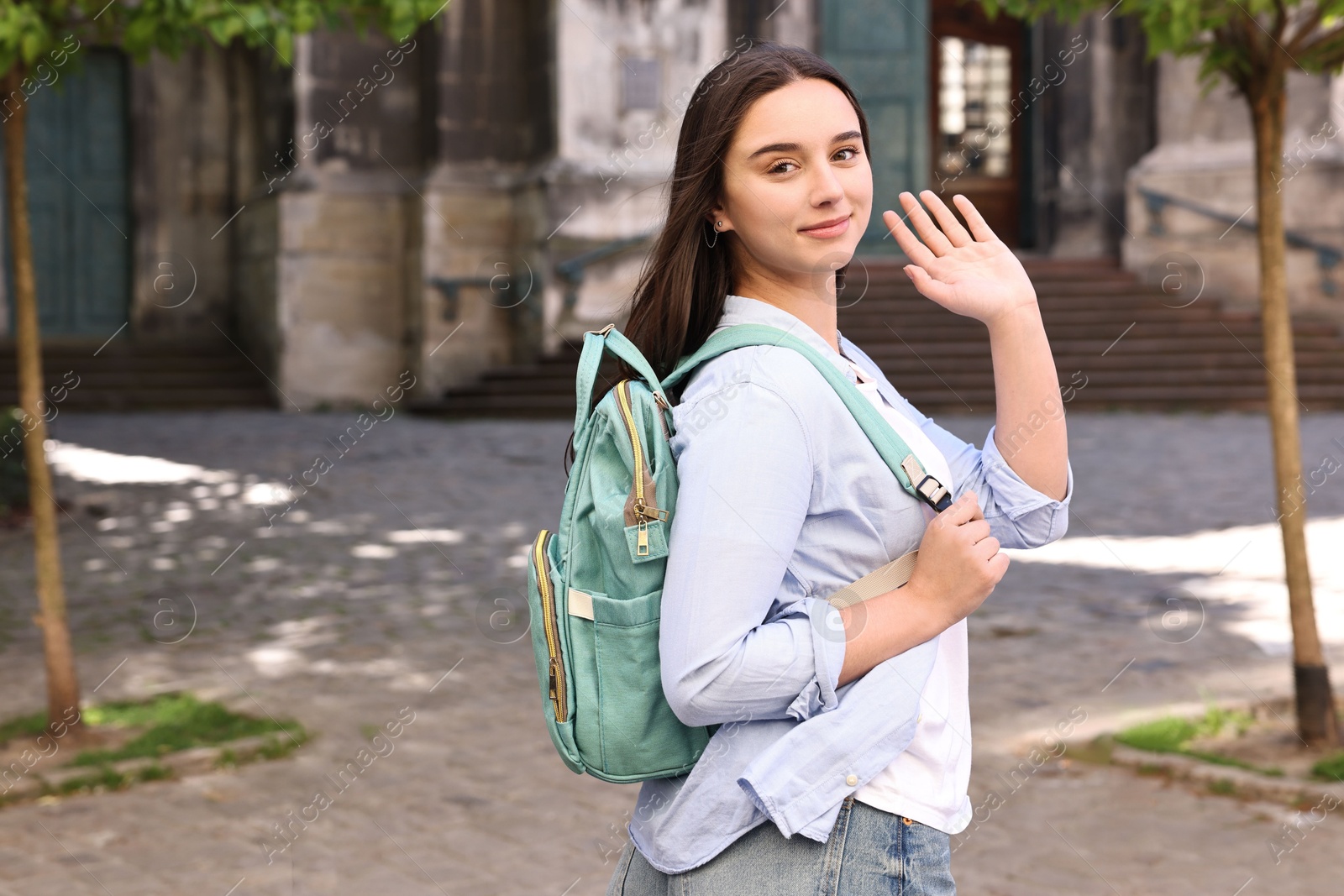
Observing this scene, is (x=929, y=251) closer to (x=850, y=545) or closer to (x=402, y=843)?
(x=850, y=545)

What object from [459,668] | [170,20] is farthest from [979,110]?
[170,20]

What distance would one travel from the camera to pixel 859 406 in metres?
1.62

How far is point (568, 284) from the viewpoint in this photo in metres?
16.1

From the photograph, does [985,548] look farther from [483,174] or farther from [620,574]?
[483,174]

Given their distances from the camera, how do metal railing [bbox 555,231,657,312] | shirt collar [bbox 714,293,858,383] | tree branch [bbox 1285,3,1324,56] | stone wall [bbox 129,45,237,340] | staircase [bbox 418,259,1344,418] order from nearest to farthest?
shirt collar [bbox 714,293,858,383], tree branch [bbox 1285,3,1324,56], staircase [bbox 418,259,1344,418], metal railing [bbox 555,231,657,312], stone wall [bbox 129,45,237,340]

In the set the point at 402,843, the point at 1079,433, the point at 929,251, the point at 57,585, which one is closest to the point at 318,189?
the point at 1079,433

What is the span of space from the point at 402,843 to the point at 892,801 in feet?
9.25

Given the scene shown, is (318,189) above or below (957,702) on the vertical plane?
above

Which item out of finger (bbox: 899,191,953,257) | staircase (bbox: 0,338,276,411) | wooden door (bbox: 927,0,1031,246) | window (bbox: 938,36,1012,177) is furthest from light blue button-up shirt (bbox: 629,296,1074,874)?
window (bbox: 938,36,1012,177)

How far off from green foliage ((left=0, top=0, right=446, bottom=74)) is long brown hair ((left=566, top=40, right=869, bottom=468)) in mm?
3261

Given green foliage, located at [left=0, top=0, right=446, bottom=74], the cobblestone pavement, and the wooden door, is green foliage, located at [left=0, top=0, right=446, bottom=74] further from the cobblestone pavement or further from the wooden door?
the wooden door

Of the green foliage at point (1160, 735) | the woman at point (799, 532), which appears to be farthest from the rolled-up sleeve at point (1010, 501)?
the green foliage at point (1160, 735)

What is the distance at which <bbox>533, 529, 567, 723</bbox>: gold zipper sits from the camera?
5.24ft

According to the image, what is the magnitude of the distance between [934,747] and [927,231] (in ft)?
2.15
